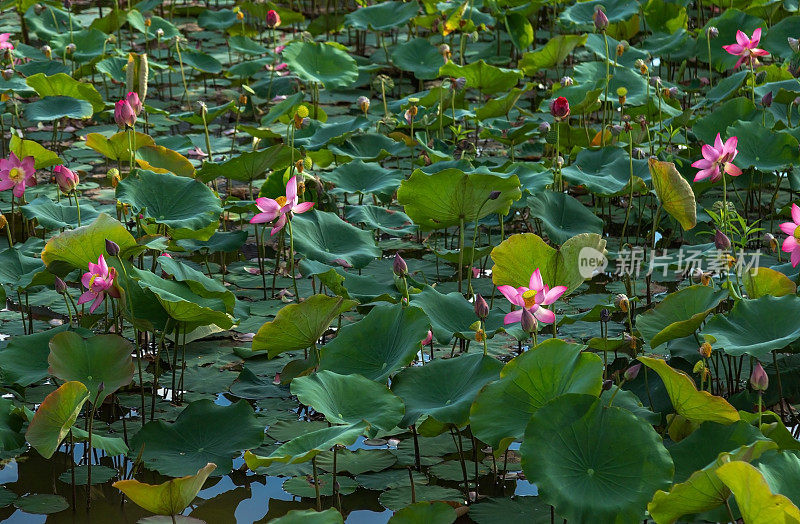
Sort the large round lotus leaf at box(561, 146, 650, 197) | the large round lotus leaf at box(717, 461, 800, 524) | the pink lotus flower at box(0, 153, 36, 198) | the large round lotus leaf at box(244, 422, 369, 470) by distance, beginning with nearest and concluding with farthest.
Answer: the large round lotus leaf at box(717, 461, 800, 524) → the large round lotus leaf at box(244, 422, 369, 470) → the pink lotus flower at box(0, 153, 36, 198) → the large round lotus leaf at box(561, 146, 650, 197)

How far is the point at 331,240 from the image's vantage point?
2893mm

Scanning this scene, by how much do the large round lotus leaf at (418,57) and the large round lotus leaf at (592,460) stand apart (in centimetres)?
319

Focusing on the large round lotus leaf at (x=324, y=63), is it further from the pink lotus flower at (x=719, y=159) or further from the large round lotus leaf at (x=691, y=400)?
the large round lotus leaf at (x=691, y=400)

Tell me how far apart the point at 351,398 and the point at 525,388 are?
0.36m

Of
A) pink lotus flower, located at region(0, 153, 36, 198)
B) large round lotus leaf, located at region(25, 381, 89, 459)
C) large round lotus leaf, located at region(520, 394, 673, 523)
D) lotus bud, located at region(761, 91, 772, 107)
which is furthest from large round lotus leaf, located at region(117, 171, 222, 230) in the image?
lotus bud, located at region(761, 91, 772, 107)

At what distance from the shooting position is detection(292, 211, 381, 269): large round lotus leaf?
2768 millimetres

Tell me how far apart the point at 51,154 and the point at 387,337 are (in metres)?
1.82

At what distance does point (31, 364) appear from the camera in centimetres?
243

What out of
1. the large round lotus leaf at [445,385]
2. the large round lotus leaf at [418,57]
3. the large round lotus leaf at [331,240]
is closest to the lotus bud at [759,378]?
the large round lotus leaf at [445,385]

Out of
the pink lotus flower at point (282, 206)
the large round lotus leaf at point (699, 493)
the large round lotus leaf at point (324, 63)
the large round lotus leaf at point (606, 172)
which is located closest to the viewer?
the large round lotus leaf at point (699, 493)

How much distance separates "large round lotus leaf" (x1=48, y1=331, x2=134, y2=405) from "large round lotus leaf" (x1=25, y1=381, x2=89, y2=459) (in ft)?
0.69

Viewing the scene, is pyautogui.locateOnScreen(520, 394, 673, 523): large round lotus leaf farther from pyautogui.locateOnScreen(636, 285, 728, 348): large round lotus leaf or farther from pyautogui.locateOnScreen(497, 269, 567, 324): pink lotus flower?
pyautogui.locateOnScreen(636, 285, 728, 348): large round lotus leaf

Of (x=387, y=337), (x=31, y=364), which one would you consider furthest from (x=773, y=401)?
(x=31, y=364)

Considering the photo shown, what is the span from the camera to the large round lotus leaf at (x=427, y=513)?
186 cm
